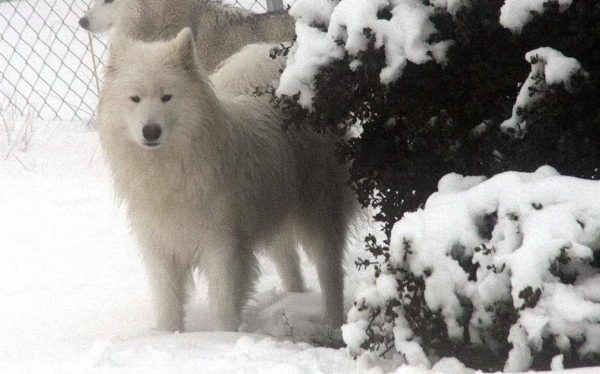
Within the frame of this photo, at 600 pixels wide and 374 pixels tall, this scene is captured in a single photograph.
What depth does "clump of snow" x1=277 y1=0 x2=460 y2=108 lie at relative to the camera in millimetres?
3641

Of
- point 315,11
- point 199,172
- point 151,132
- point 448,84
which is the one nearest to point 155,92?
point 151,132

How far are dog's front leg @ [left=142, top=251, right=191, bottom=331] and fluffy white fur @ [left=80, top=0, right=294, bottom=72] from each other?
116 inches

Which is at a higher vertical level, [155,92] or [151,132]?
[155,92]

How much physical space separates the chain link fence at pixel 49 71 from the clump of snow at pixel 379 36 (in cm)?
433

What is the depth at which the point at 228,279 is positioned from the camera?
178 inches

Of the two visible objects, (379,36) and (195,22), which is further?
(195,22)

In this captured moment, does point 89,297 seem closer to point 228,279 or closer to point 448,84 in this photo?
point 228,279

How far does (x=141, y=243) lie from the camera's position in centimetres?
470

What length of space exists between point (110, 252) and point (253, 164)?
2.04 m

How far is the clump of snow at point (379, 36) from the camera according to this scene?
3641 mm

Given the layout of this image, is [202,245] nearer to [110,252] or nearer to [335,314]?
[335,314]

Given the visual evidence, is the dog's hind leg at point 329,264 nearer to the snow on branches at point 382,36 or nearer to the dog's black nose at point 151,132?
the dog's black nose at point 151,132

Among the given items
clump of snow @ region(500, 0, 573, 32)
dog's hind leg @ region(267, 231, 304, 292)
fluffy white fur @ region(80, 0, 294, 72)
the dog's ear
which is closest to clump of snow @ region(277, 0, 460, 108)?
clump of snow @ region(500, 0, 573, 32)

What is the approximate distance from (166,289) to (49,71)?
299 inches
